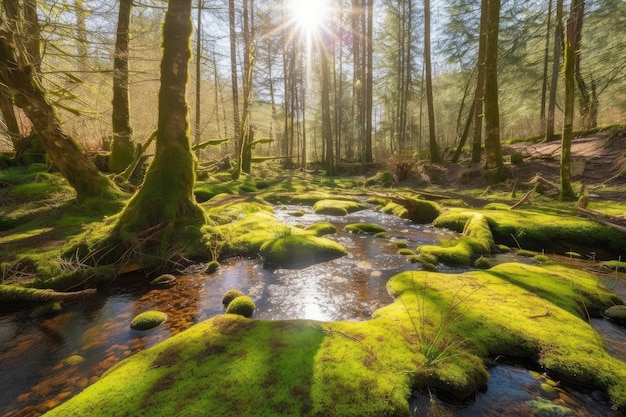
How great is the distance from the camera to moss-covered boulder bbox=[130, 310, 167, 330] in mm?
3162

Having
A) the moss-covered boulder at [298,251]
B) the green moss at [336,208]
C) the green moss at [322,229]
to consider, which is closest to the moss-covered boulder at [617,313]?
the moss-covered boulder at [298,251]

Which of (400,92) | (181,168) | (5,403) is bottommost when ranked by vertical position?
(5,403)

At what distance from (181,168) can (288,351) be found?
4.36 meters

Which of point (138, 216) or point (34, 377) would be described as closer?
point (34, 377)

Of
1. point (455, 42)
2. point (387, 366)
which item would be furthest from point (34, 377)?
point (455, 42)

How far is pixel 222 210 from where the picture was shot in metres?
7.62

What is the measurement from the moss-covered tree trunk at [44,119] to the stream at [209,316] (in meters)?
3.67

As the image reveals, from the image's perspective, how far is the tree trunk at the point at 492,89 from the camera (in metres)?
9.37

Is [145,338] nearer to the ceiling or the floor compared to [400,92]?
nearer to the floor

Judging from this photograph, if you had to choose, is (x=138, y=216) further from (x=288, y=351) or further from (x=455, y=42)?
(x=455, y=42)

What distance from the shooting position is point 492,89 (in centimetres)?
975

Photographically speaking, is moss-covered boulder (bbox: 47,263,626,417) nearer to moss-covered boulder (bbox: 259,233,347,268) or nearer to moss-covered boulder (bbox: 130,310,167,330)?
moss-covered boulder (bbox: 130,310,167,330)

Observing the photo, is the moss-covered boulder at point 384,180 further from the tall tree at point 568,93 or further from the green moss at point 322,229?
the green moss at point 322,229

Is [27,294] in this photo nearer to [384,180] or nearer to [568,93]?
[568,93]
